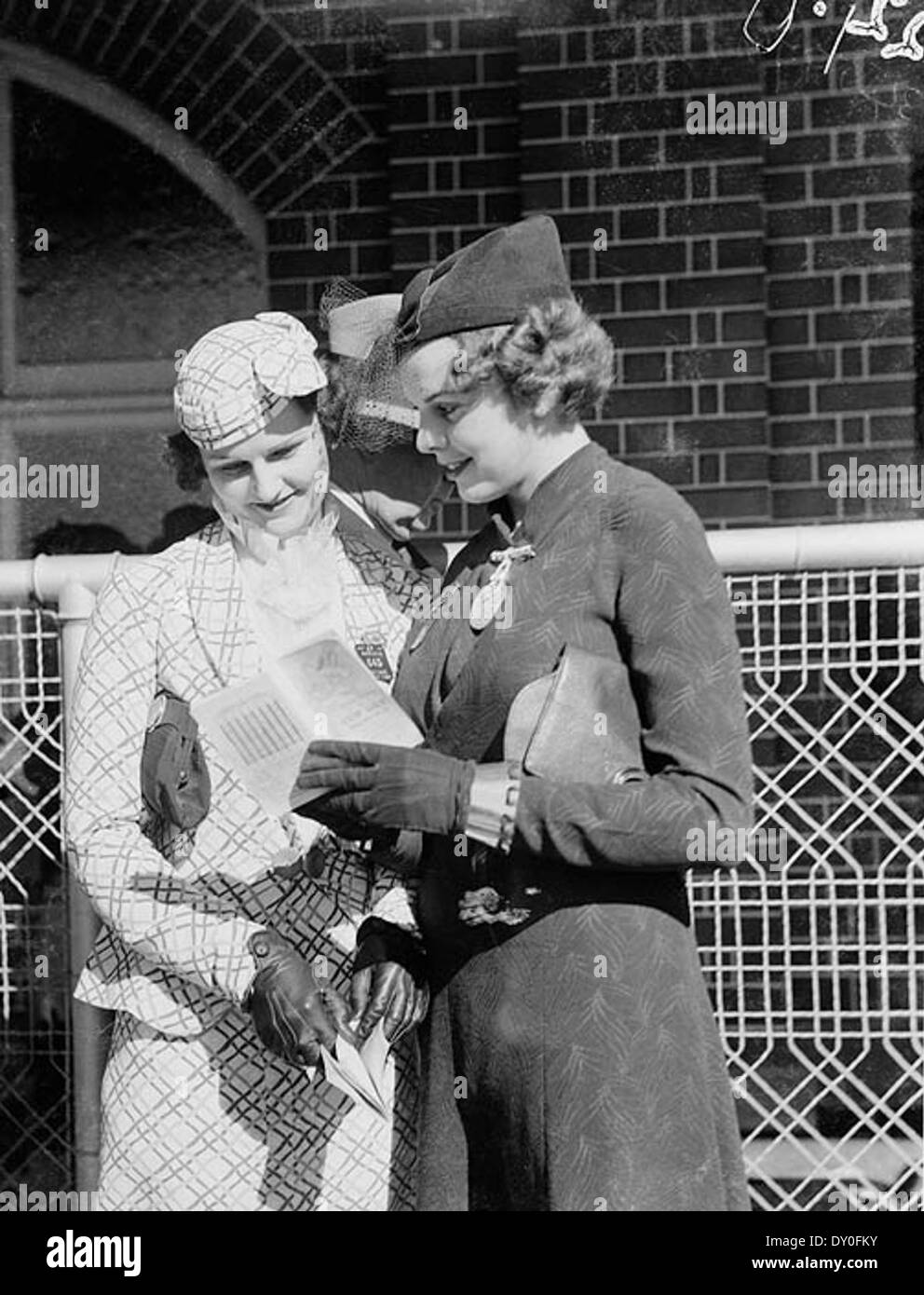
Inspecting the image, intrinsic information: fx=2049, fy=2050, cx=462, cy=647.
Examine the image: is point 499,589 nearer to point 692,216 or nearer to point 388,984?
point 388,984

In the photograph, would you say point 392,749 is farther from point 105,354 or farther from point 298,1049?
point 105,354

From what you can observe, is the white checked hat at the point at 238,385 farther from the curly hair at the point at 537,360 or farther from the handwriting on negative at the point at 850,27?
the handwriting on negative at the point at 850,27

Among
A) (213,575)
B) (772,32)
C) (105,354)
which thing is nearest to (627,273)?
(772,32)

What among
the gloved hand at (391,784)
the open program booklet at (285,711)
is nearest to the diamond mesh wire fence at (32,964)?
the open program booklet at (285,711)

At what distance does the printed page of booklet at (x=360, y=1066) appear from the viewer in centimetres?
288

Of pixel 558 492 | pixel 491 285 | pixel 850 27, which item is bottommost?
pixel 558 492

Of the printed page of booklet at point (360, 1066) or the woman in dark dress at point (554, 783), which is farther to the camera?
the printed page of booklet at point (360, 1066)

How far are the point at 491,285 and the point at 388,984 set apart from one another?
997 mm

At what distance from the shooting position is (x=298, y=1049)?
2.88 m

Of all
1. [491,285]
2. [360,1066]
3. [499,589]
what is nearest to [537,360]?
[491,285]

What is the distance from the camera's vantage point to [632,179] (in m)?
4.36

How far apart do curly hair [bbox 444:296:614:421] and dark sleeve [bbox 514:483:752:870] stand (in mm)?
232

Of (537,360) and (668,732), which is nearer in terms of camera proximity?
(668,732)

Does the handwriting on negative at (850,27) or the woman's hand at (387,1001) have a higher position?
the handwriting on negative at (850,27)
